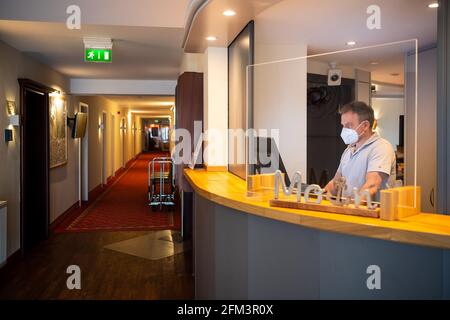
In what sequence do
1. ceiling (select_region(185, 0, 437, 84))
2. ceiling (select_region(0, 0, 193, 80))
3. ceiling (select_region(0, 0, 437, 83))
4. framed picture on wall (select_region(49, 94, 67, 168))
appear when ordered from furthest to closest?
framed picture on wall (select_region(49, 94, 67, 168)), ceiling (select_region(0, 0, 193, 80)), ceiling (select_region(0, 0, 437, 83)), ceiling (select_region(185, 0, 437, 84))

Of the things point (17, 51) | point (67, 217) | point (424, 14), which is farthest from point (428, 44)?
point (67, 217)

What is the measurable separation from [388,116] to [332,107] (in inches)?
11.6

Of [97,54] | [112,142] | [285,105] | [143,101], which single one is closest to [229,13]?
[285,105]

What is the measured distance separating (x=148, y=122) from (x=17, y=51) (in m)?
29.8

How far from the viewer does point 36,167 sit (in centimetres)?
650

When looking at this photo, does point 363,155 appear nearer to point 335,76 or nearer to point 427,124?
point 335,76

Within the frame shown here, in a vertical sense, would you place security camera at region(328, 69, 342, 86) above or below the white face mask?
above

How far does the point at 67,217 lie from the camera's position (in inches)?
323

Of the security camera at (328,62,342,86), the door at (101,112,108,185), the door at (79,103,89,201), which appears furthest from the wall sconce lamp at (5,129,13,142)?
the door at (101,112,108,185)

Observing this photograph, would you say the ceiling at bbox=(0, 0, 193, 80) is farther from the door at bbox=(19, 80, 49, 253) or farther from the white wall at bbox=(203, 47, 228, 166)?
the door at bbox=(19, 80, 49, 253)

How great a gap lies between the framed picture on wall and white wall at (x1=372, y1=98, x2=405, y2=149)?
5.77 meters

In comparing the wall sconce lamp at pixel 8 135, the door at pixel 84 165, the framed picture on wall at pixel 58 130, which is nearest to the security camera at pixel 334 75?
the wall sconce lamp at pixel 8 135

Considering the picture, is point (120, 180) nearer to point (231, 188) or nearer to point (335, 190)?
point (231, 188)

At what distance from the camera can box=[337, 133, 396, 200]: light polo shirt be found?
1.94m
